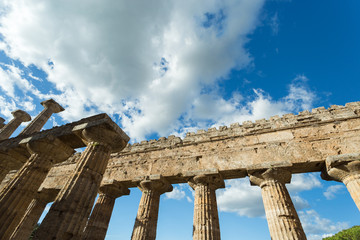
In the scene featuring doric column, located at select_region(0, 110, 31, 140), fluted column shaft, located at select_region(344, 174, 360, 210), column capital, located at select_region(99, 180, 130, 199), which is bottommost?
fluted column shaft, located at select_region(344, 174, 360, 210)

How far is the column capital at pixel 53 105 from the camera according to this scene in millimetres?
15714

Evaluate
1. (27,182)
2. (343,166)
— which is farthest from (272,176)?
(27,182)

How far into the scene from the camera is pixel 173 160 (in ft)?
37.6

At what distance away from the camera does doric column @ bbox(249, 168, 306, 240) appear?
7391mm

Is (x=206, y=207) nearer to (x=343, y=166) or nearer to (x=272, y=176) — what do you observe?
(x=272, y=176)

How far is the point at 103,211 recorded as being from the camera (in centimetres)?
1074

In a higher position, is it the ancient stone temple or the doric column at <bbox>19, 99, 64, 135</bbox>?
the doric column at <bbox>19, 99, 64, 135</bbox>

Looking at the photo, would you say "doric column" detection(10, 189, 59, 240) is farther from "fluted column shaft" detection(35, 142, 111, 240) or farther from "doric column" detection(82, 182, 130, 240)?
"fluted column shaft" detection(35, 142, 111, 240)

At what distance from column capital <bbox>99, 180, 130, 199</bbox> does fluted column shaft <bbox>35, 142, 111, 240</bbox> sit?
5.60 metres

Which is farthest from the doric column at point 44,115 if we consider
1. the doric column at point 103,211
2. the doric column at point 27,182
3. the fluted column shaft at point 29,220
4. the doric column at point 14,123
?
the doric column at point 27,182

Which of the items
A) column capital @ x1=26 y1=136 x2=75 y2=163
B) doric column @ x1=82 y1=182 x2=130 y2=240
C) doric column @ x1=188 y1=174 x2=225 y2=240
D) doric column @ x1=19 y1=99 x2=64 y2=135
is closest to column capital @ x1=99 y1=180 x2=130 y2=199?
doric column @ x1=82 y1=182 x2=130 y2=240

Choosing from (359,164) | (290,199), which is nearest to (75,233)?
(290,199)

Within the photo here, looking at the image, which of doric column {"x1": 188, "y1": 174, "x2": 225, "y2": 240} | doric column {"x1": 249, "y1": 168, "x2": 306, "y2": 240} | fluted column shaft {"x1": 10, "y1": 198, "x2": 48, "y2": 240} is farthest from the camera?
fluted column shaft {"x1": 10, "y1": 198, "x2": 48, "y2": 240}

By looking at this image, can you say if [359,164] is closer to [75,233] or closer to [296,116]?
[296,116]
